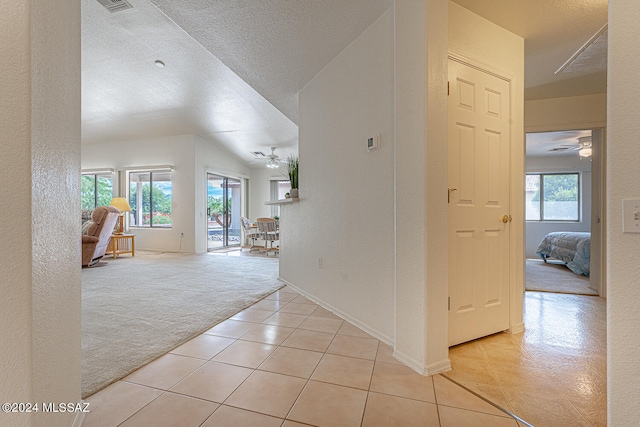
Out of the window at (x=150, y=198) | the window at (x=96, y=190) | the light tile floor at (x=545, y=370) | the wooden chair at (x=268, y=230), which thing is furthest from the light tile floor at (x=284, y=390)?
the window at (x=96, y=190)

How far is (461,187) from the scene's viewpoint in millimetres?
1986

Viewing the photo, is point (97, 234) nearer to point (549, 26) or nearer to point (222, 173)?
point (222, 173)

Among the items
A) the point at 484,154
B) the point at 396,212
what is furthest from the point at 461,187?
the point at 396,212

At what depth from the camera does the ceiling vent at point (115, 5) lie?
118 inches

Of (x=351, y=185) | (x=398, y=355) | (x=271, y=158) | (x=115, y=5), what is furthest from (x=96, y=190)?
(x=398, y=355)

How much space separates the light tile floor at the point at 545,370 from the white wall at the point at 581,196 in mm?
5036

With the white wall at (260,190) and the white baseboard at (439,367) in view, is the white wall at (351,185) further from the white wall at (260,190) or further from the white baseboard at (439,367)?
the white wall at (260,190)

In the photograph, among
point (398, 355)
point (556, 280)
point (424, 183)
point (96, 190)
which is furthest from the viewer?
point (96, 190)

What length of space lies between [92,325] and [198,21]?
274cm

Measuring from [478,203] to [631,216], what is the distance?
128 centimetres

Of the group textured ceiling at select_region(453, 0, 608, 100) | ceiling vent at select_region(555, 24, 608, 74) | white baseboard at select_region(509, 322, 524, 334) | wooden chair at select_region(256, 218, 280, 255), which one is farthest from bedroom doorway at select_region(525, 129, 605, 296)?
wooden chair at select_region(256, 218, 280, 255)

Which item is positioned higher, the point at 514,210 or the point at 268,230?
the point at 514,210

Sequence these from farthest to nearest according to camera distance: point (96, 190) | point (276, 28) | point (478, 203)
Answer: point (96, 190) → point (276, 28) → point (478, 203)

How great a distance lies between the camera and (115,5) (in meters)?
3.07
